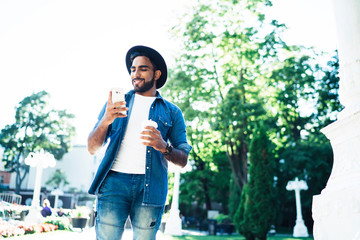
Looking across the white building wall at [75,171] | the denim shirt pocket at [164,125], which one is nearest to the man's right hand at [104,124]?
the denim shirt pocket at [164,125]

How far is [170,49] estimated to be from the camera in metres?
19.1

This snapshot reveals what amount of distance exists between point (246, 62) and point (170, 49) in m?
4.73

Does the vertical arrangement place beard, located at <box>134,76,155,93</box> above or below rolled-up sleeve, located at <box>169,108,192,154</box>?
above

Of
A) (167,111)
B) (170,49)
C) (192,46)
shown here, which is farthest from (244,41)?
(167,111)

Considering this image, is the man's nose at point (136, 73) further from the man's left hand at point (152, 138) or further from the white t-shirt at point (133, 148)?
the man's left hand at point (152, 138)

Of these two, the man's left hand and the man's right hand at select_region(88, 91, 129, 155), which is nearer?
the man's left hand

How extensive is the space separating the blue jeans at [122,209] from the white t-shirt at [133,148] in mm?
54

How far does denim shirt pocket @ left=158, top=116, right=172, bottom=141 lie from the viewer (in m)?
2.40

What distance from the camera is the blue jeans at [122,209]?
2049 mm

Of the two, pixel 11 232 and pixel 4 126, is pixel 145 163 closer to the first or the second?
pixel 11 232

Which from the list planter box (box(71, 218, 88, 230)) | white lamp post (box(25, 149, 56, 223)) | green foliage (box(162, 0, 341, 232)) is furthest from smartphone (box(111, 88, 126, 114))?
green foliage (box(162, 0, 341, 232))

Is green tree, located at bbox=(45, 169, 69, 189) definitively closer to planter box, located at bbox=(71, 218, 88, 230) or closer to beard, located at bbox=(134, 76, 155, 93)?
planter box, located at bbox=(71, 218, 88, 230)

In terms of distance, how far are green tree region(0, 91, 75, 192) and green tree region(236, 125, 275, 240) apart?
31135 mm

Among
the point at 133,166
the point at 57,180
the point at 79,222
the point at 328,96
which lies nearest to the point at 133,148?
Answer: the point at 133,166
